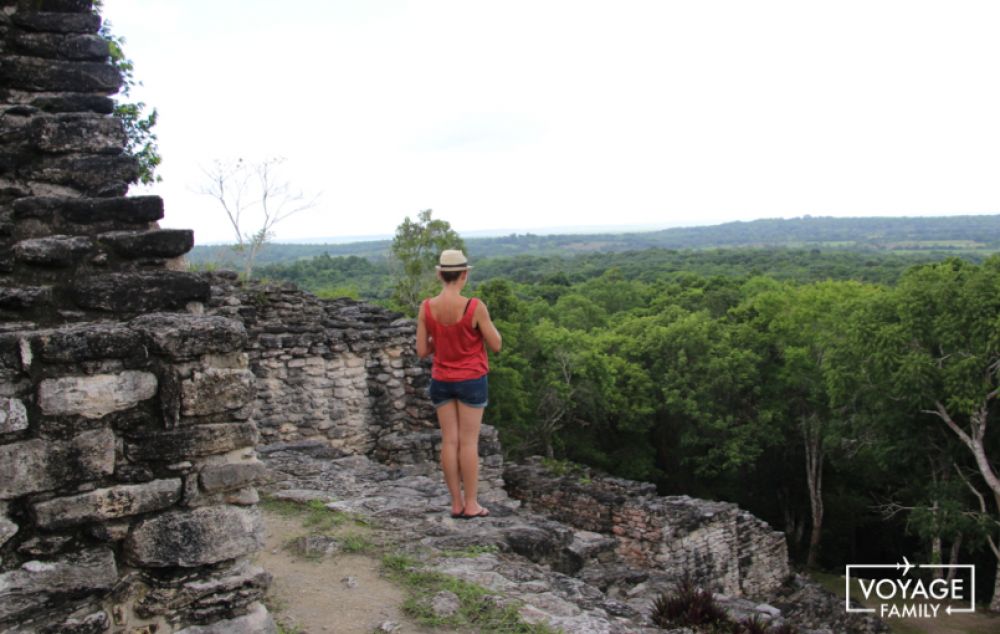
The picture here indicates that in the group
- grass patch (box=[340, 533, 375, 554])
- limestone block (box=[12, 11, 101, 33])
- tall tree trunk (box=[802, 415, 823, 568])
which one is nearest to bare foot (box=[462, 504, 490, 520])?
grass patch (box=[340, 533, 375, 554])

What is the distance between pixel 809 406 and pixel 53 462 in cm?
2103

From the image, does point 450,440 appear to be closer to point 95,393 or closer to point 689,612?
point 689,612

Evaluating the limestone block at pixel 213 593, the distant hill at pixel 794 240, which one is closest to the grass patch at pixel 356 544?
the limestone block at pixel 213 593

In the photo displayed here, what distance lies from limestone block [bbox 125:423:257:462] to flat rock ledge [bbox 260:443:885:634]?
6.16ft

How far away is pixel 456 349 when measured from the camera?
16.3 ft

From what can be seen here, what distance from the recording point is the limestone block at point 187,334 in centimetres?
302

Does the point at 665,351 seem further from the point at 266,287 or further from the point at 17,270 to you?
the point at 17,270

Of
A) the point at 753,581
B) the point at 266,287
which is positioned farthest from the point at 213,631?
the point at 753,581

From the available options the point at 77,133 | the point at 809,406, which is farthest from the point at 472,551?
the point at 809,406

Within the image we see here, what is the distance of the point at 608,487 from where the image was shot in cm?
1095

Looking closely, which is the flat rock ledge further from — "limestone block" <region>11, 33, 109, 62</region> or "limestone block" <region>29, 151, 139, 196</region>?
"limestone block" <region>11, 33, 109, 62</region>

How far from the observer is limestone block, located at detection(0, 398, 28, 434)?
2721 mm

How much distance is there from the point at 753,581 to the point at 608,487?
303 cm

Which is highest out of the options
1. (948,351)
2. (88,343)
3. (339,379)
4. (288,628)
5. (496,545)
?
(88,343)
